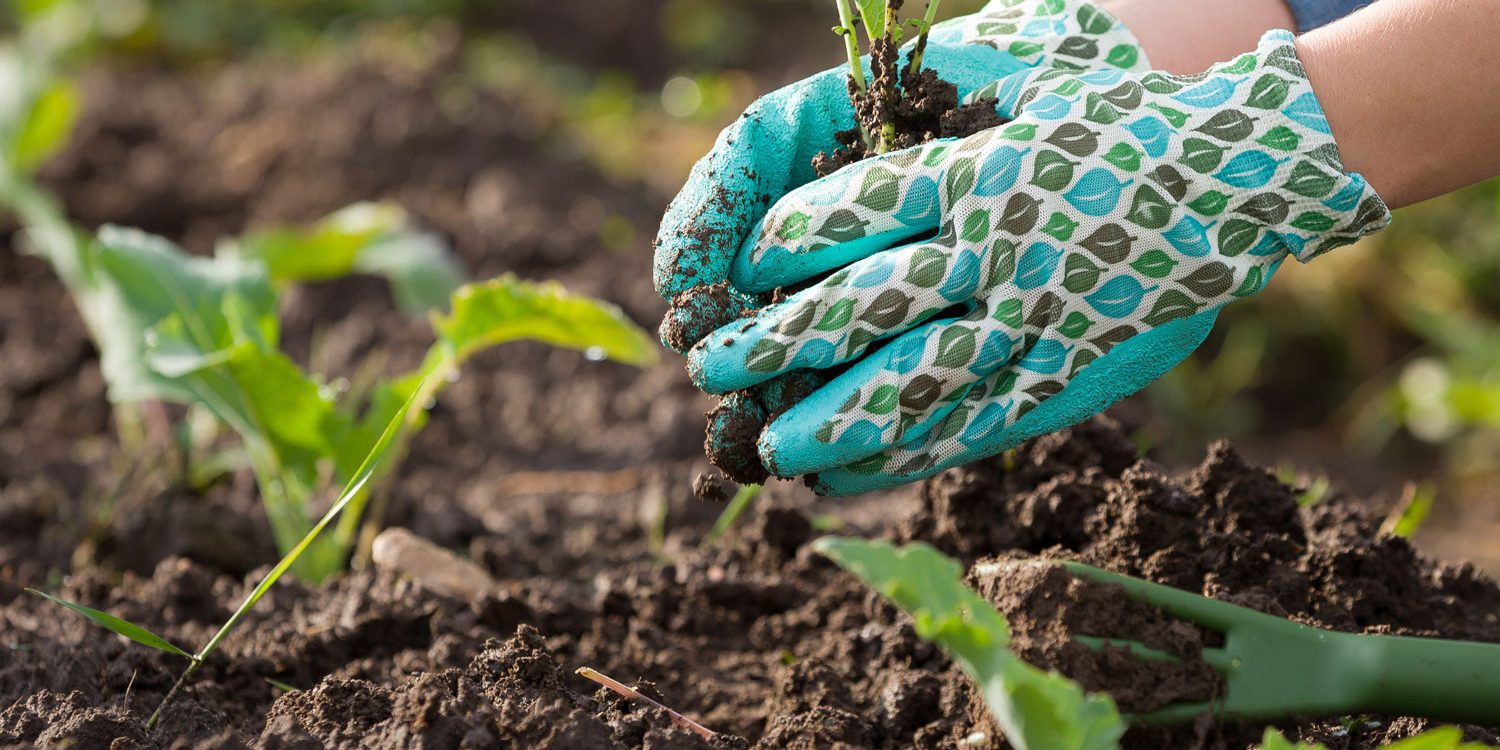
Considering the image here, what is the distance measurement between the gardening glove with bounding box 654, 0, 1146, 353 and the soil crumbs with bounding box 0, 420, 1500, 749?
40 centimetres

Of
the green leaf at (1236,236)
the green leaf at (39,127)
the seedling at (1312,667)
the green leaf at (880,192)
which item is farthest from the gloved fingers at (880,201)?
the green leaf at (39,127)

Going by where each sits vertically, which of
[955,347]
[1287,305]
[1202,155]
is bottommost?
[1287,305]

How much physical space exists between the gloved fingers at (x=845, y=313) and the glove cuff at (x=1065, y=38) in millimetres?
383

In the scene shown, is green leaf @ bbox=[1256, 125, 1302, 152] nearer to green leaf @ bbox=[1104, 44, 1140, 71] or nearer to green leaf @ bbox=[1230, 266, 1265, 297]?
green leaf @ bbox=[1230, 266, 1265, 297]

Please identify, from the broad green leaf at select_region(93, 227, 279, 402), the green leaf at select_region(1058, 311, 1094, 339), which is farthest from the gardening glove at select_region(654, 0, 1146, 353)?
the broad green leaf at select_region(93, 227, 279, 402)

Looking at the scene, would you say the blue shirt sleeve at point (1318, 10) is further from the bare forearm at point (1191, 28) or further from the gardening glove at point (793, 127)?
the gardening glove at point (793, 127)

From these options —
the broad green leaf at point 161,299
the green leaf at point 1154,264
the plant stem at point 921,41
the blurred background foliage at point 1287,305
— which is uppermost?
the plant stem at point 921,41

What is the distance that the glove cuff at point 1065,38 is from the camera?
58.6 inches

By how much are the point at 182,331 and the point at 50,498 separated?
49 cm

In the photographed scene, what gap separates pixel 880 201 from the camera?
1250mm

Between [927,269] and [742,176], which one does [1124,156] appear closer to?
[927,269]

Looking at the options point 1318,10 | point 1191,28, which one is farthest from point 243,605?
point 1318,10

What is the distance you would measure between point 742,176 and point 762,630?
0.62 m

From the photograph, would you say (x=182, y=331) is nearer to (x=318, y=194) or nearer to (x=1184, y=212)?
(x=1184, y=212)
